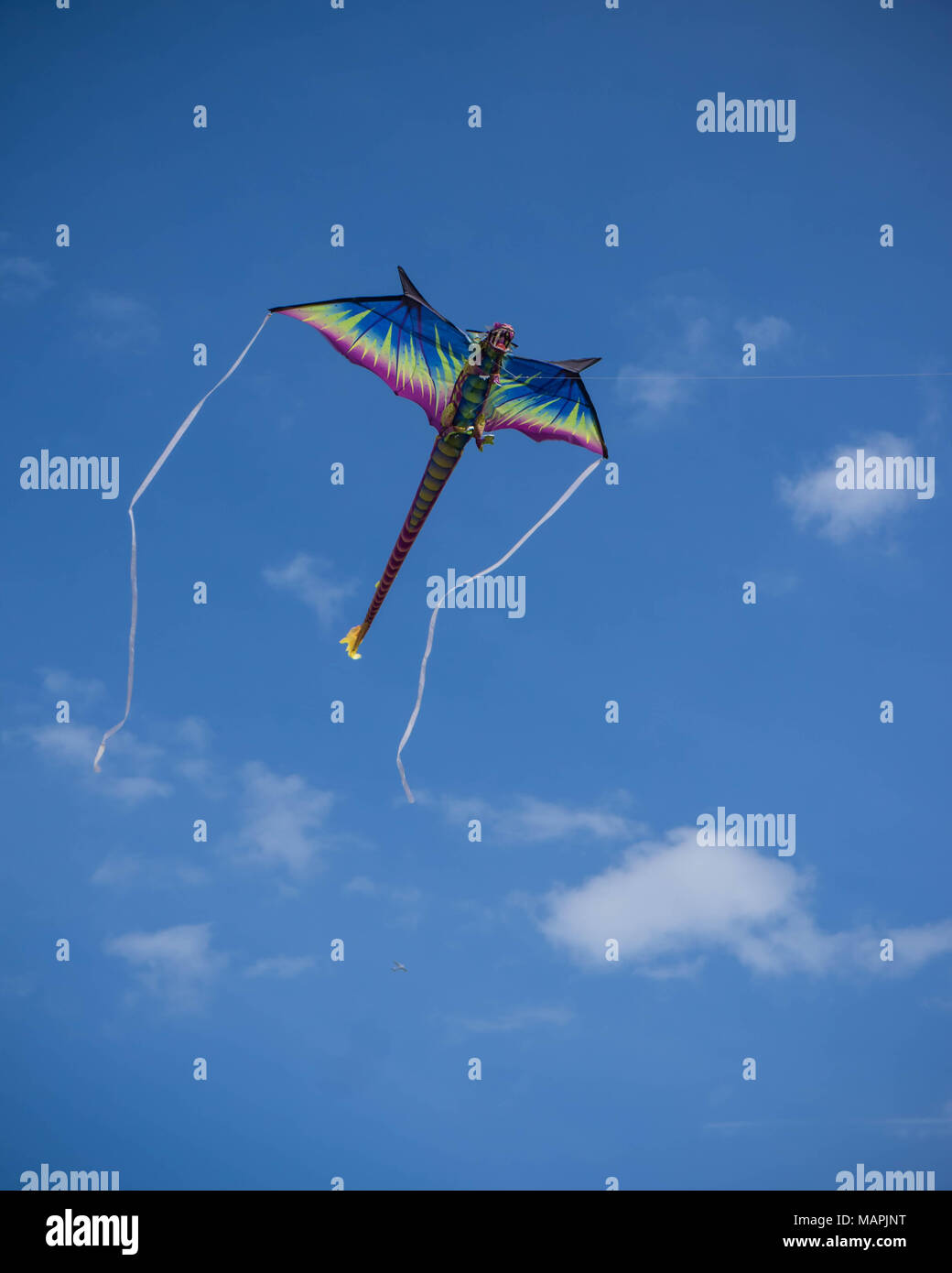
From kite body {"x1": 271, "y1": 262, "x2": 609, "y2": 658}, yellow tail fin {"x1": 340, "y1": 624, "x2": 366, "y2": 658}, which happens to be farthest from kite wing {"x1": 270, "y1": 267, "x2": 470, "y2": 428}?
yellow tail fin {"x1": 340, "y1": 624, "x2": 366, "y2": 658}

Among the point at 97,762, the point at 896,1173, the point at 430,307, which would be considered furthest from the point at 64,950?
the point at 896,1173

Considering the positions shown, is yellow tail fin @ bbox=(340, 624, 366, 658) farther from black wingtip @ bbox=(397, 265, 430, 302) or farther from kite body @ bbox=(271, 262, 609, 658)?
black wingtip @ bbox=(397, 265, 430, 302)

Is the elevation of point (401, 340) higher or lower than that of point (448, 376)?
higher

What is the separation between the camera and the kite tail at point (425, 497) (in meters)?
18.3

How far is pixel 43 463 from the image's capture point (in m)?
23.6

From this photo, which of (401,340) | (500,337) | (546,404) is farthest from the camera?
(546,404)

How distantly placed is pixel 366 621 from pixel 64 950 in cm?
1003

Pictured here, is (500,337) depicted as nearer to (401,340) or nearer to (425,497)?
(401,340)

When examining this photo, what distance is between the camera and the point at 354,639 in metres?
23.5

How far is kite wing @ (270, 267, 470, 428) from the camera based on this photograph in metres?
18.2

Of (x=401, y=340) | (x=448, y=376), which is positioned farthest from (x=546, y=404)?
(x=401, y=340)

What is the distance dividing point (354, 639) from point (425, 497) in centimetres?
521

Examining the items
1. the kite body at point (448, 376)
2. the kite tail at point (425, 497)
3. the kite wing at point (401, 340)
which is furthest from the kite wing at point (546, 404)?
the kite tail at point (425, 497)

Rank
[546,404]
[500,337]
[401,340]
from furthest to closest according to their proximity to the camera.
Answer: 1. [546,404]
2. [401,340]
3. [500,337]
